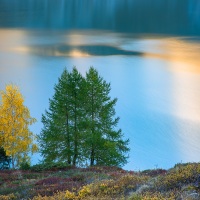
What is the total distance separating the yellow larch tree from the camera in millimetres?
27188

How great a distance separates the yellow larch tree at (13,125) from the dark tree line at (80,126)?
4462mm

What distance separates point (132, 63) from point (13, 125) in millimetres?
47528

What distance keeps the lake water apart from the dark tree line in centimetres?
871

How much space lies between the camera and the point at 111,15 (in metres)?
144

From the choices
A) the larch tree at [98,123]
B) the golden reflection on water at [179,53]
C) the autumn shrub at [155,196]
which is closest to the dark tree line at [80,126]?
the larch tree at [98,123]

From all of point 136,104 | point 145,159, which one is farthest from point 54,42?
point 145,159

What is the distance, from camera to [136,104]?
50125 mm

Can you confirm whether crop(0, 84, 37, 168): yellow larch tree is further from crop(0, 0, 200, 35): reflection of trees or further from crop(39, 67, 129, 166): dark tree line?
crop(0, 0, 200, 35): reflection of trees

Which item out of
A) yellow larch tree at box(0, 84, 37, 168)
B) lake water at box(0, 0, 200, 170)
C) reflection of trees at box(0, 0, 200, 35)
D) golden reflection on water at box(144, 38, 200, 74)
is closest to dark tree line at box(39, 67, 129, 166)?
yellow larch tree at box(0, 84, 37, 168)

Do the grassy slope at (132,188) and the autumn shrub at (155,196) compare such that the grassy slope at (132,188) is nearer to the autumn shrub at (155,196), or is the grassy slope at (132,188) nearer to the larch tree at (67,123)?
the autumn shrub at (155,196)

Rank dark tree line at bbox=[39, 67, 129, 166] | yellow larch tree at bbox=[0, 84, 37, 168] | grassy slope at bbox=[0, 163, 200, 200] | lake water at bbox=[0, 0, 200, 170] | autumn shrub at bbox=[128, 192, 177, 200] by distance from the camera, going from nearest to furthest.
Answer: autumn shrub at bbox=[128, 192, 177, 200], grassy slope at bbox=[0, 163, 200, 200], dark tree line at bbox=[39, 67, 129, 166], yellow larch tree at bbox=[0, 84, 37, 168], lake water at bbox=[0, 0, 200, 170]

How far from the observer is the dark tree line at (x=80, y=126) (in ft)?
75.0

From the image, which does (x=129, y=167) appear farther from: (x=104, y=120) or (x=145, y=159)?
(x=104, y=120)

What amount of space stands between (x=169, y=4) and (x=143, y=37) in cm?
8375
